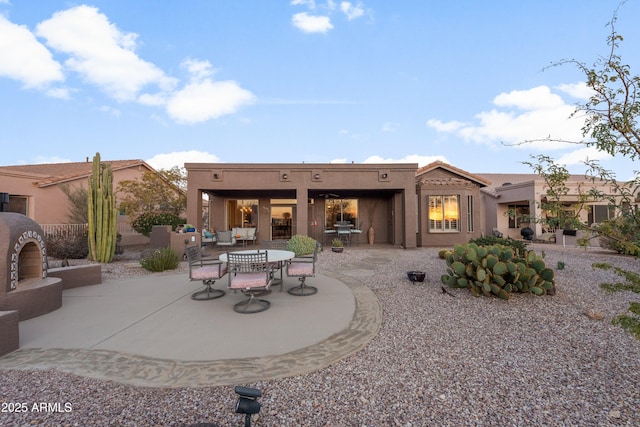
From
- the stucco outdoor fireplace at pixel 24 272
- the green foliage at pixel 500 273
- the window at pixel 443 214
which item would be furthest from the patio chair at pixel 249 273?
the window at pixel 443 214

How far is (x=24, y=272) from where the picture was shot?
4.56m

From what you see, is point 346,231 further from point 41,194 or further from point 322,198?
point 41,194

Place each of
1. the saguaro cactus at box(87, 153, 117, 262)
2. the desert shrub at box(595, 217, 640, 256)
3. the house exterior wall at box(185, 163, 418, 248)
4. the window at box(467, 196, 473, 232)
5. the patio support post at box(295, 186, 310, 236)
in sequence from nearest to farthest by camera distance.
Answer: the desert shrub at box(595, 217, 640, 256), the saguaro cactus at box(87, 153, 117, 262), the house exterior wall at box(185, 163, 418, 248), the patio support post at box(295, 186, 310, 236), the window at box(467, 196, 473, 232)

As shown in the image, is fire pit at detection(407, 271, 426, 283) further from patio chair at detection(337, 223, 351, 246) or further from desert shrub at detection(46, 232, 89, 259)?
desert shrub at detection(46, 232, 89, 259)

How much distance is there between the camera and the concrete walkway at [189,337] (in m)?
2.62

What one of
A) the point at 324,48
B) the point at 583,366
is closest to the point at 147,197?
the point at 324,48

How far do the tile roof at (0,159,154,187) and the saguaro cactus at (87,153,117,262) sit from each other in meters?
6.45

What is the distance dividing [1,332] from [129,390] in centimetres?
194

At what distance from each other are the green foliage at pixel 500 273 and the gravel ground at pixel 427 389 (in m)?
1.00

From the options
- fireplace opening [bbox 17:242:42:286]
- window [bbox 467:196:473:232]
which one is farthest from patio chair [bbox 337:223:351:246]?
fireplace opening [bbox 17:242:42:286]

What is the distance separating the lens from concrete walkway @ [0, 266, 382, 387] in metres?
2.62

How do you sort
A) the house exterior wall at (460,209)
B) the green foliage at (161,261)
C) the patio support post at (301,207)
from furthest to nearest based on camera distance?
the house exterior wall at (460,209) < the patio support post at (301,207) < the green foliage at (161,261)

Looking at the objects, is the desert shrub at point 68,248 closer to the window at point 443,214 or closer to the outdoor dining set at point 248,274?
the outdoor dining set at point 248,274

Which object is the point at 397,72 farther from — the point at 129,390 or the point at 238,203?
the point at 129,390
